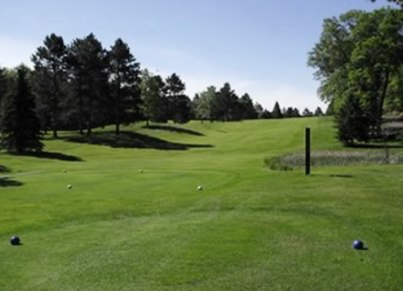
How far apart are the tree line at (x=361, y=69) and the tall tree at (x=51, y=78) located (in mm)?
35106

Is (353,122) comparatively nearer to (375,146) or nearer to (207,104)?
(375,146)

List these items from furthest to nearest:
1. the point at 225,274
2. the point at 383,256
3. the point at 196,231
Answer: the point at 196,231 → the point at 383,256 → the point at 225,274

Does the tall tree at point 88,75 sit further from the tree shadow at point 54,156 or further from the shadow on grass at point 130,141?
the tree shadow at point 54,156

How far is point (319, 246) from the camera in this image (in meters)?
12.0

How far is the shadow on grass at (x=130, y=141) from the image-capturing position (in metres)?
68.1

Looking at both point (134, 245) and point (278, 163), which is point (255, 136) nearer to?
point (278, 163)

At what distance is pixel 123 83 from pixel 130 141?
1251 centimetres

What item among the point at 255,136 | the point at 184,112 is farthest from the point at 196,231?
the point at 184,112

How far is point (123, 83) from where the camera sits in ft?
264

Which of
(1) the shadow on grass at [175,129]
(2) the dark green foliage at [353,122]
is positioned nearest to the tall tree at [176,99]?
(1) the shadow on grass at [175,129]

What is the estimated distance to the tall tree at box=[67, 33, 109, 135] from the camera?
2953 inches

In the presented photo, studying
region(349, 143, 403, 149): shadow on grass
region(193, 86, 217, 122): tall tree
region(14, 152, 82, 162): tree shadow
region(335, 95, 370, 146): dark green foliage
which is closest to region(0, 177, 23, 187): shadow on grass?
region(14, 152, 82, 162): tree shadow

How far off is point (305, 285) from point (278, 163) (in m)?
26.9

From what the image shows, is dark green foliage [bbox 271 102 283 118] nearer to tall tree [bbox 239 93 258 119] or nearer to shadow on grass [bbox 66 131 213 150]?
tall tree [bbox 239 93 258 119]
